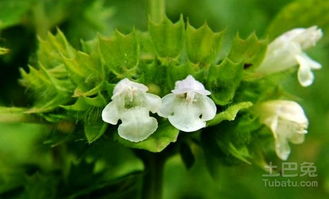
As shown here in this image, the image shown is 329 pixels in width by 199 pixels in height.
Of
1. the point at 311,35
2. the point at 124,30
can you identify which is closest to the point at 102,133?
the point at 311,35

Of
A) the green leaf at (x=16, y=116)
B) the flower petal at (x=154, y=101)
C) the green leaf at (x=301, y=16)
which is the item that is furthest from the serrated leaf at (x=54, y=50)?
the green leaf at (x=301, y=16)

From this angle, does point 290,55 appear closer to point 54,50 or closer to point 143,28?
point 54,50

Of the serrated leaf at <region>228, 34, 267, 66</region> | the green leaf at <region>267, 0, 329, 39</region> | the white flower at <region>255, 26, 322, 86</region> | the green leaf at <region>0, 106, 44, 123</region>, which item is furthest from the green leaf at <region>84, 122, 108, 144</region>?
the green leaf at <region>267, 0, 329, 39</region>

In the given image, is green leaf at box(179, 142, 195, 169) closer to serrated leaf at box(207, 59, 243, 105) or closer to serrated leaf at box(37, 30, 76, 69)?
serrated leaf at box(207, 59, 243, 105)

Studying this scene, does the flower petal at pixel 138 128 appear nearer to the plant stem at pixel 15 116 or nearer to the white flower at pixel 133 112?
the white flower at pixel 133 112

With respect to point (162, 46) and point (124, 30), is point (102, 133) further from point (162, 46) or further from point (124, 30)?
point (124, 30)

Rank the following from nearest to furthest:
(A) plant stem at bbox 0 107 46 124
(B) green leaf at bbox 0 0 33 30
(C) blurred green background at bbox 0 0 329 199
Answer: (A) plant stem at bbox 0 107 46 124 → (B) green leaf at bbox 0 0 33 30 → (C) blurred green background at bbox 0 0 329 199

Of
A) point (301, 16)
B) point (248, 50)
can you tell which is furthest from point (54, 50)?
point (301, 16)
